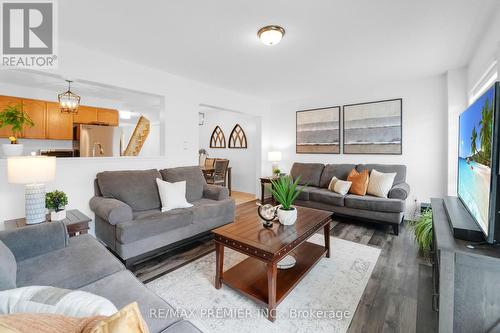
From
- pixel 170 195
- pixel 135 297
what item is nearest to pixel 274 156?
pixel 170 195

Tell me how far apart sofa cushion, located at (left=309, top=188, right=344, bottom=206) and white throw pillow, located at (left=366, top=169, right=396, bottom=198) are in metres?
0.49

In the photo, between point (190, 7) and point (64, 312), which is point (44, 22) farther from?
point (64, 312)

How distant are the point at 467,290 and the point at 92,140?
209 inches

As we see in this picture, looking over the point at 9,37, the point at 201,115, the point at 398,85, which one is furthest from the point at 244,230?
the point at 201,115

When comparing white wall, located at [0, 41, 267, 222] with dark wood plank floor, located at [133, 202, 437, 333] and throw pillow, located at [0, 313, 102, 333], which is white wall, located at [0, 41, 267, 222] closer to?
dark wood plank floor, located at [133, 202, 437, 333]

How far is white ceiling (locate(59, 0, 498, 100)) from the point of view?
192 cm

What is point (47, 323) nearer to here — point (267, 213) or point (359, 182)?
point (267, 213)

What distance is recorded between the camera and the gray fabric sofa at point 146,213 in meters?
2.23

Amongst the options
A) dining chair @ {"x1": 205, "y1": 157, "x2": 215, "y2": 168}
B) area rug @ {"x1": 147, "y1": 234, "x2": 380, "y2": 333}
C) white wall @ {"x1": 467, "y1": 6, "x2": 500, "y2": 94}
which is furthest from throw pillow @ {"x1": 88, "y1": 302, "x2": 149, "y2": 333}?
dining chair @ {"x1": 205, "y1": 157, "x2": 215, "y2": 168}

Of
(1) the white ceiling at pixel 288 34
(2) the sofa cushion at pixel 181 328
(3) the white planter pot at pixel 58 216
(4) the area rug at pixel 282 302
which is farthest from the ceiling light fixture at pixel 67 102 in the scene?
(2) the sofa cushion at pixel 181 328

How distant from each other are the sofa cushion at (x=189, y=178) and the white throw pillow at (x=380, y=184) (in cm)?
267

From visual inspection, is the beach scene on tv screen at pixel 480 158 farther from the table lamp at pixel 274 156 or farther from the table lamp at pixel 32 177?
the table lamp at pixel 274 156

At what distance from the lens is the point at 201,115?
691 cm

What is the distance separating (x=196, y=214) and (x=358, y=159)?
3238mm
